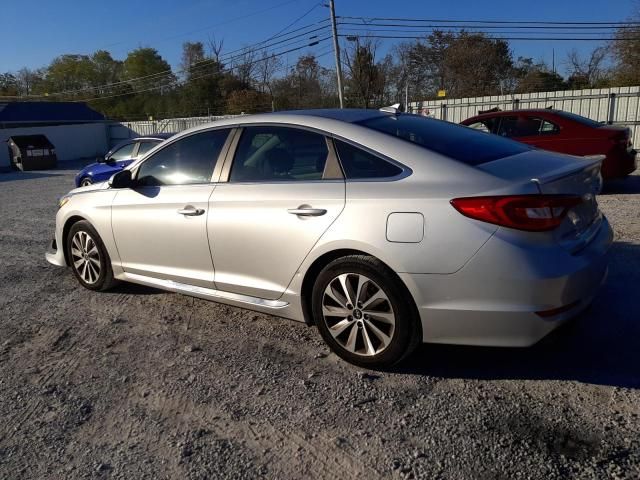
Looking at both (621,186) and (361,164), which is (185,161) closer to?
(361,164)

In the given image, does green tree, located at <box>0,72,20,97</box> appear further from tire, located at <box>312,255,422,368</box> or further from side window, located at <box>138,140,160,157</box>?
tire, located at <box>312,255,422,368</box>

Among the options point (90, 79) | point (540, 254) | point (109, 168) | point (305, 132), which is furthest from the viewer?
point (90, 79)

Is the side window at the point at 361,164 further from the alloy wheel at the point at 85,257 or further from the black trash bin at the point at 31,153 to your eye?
the black trash bin at the point at 31,153

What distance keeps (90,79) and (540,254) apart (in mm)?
79576

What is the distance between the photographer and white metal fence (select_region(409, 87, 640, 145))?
55.9ft

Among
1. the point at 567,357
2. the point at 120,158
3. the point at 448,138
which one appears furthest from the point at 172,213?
the point at 120,158

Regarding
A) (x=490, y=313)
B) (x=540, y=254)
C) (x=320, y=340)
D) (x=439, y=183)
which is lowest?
(x=320, y=340)

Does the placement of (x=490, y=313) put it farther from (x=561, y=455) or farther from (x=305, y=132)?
(x=305, y=132)

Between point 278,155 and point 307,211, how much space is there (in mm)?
627

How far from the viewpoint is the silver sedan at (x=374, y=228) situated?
2.80m

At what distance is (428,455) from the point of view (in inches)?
97.0

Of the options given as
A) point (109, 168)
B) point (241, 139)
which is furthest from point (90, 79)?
point (241, 139)

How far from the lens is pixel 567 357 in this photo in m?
3.32

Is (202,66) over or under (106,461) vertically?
over
